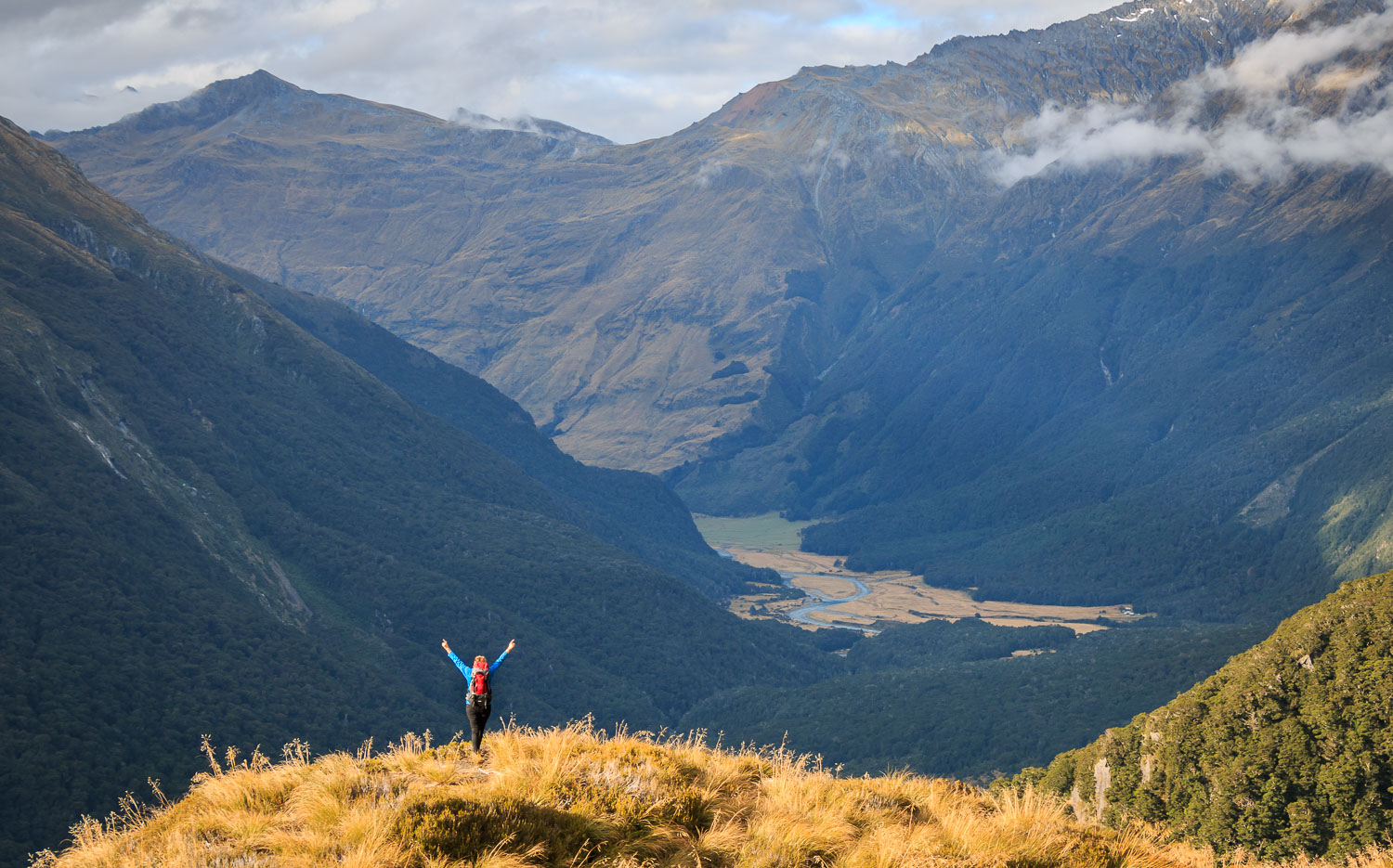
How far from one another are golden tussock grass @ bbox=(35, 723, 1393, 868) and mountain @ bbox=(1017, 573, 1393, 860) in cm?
4233

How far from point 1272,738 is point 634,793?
228 feet

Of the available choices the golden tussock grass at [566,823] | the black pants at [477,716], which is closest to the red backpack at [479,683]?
the black pants at [477,716]

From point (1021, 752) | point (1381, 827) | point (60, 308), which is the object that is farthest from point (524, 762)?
point (60, 308)

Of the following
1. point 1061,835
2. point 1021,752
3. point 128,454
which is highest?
point 1061,835

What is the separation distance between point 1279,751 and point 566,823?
70.2 m

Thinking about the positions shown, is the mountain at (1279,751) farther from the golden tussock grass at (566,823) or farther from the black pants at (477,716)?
the black pants at (477,716)

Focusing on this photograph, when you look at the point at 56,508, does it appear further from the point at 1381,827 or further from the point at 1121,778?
the point at 1381,827

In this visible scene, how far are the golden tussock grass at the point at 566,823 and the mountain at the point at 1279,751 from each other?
4233 cm

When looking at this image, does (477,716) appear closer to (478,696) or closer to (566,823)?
(478,696)

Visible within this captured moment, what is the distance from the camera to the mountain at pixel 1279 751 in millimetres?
69562

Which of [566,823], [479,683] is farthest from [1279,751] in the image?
[566,823]

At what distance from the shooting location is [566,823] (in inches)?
876

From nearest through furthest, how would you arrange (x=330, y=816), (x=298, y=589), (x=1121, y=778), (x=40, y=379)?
(x=330, y=816) → (x=1121, y=778) → (x=40, y=379) → (x=298, y=589)

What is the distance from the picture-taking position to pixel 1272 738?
7800 cm
